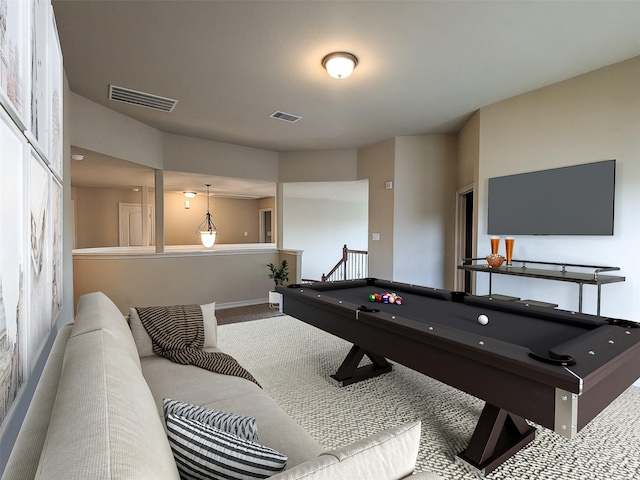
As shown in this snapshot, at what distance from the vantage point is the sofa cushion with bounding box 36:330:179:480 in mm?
520

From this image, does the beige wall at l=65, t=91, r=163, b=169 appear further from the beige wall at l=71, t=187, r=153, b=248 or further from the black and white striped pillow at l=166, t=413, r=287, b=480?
the black and white striped pillow at l=166, t=413, r=287, b=480

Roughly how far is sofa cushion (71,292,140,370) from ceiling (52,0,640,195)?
1982mm

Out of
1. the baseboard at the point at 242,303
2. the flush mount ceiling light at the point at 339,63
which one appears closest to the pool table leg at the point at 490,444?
the flush mount ceiling light at the point at 339,63

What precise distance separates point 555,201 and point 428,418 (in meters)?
2.67

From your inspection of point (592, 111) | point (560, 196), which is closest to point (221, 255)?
point (560, 196)

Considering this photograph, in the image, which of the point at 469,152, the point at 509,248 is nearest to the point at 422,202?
the point at 469,152

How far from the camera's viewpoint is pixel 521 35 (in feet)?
8.26

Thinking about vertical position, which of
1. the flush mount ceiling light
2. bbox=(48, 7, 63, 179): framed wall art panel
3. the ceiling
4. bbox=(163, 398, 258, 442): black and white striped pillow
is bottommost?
bbox=(163, 398, 258, 442): black and white striped pillow

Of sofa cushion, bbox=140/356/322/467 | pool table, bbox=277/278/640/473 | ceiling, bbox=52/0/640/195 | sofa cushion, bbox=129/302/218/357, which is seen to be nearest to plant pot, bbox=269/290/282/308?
pool table, bbox=277/278/640/473

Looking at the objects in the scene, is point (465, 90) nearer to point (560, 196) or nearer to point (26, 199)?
point (560, 196)

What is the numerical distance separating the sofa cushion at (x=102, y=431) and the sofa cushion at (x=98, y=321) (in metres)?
0.41

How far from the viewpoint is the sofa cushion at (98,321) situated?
53.8 inches

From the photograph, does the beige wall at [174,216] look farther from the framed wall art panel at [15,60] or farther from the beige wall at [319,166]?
the framed wall art panel at [15,60]

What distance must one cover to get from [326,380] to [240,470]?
2070mm
